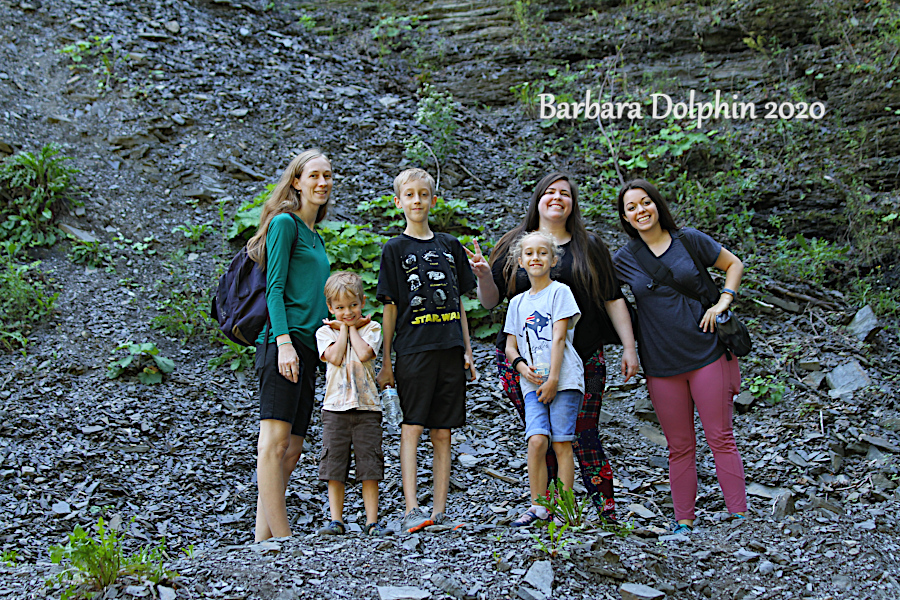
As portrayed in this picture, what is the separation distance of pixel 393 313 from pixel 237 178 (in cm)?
526

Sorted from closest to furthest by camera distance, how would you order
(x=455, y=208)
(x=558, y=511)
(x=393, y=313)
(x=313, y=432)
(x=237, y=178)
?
1. (x=558, y=511)
2. (x=393, y=313)
3. (x=313, y=432)
4. (x=455, y=208)
5. (x=237, y=178)

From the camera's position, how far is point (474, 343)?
6.23m

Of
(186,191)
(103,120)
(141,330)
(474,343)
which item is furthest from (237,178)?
(474,343)

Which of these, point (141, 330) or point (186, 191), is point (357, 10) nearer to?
point (186, 191)

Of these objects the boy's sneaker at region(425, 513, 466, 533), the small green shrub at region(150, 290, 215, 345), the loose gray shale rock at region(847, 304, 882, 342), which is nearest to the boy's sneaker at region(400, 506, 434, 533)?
the boy's sneaker at region(425, 513, 466, 533)

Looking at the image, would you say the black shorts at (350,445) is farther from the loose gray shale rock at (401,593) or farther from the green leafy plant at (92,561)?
the green leafy plant at (92,561)

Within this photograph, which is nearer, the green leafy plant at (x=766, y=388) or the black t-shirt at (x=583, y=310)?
the black t-shirt at (x=583, y=310)

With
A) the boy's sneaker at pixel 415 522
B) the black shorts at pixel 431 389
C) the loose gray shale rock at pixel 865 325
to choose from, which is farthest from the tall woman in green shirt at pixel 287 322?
the loose gray shale rock at pixel 865 325

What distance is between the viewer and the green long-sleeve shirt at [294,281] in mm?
3170

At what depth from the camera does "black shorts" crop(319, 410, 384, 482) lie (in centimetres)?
320

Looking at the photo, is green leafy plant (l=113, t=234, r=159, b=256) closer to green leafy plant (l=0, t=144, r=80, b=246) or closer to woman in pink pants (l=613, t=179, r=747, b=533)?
green leafy plant (l=0, t=144, r=80, b=246)

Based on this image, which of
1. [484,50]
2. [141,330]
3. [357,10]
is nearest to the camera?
[141,330]

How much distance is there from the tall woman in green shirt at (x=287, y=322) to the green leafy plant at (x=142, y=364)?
253 centimetres

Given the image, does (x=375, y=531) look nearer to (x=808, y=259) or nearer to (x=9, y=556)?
(x=9, y=556)
